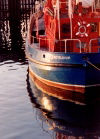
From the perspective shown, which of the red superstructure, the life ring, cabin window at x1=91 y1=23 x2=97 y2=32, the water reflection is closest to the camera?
the red superstructure

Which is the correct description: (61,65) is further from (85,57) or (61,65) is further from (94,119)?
(94,119)

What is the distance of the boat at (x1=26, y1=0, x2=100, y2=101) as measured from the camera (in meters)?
18.1

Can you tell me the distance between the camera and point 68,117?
54.3 feet

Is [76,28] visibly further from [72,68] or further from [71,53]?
[72,68]

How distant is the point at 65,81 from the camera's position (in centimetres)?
1909

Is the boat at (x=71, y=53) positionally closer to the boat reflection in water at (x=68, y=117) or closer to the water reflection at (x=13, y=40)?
the boat reflection in water at (x=68, y=117)

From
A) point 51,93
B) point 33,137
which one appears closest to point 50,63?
point 51,93

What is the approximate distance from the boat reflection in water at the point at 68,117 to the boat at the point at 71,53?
1088 millimetres

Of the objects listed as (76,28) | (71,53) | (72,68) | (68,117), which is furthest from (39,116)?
(76,28)

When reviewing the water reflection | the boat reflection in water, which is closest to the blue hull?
the boat reflection in water

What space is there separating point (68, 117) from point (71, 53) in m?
3.89

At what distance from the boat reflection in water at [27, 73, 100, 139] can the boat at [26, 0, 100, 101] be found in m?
1.09

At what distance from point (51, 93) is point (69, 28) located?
4440mm

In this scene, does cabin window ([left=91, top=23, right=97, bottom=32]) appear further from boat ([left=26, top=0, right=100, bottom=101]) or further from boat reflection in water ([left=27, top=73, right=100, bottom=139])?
boat reflection in water ([left=27, top=73, right=100, bottom=139])
